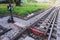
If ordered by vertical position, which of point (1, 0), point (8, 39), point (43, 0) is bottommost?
point (43, 0)

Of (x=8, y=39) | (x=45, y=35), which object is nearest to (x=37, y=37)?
(x=45, y=35)

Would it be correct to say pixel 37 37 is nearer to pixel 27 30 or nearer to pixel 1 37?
pixel 27 30

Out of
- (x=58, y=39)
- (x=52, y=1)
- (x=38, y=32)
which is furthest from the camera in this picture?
(x=52, y=1)

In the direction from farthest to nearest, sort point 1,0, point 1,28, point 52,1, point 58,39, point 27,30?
point 52,1 < point 1,0 < point 1,28 < point 27,30 < point 58,39

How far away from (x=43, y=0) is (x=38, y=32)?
53.5m

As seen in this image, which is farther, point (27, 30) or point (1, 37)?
point (27, 30)

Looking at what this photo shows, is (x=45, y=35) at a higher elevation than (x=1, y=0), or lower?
higher

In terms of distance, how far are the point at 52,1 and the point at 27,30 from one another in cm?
5133

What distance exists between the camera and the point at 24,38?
7027 mm

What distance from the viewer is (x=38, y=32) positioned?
7844 millimetres

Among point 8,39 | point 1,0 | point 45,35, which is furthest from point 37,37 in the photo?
point 1,0

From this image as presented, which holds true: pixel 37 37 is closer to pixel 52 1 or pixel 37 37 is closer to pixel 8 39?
pixel 8 39

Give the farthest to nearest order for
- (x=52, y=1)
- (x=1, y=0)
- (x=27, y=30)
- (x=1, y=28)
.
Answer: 1. (x=52, y=1)
2. (x=1, y=0)
3. (x=1, y=28)
4. (x=27, y=30)

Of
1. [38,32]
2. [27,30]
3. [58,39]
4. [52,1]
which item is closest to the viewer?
[58,39]
